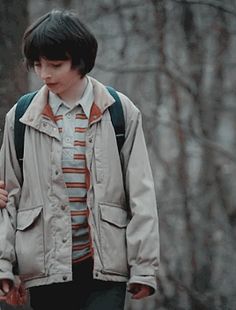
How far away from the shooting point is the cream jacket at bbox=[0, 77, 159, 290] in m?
4.30

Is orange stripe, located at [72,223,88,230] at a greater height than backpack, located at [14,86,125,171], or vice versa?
backpack, located at [14,86,125,171]

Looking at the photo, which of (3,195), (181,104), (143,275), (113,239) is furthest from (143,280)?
(181,104)

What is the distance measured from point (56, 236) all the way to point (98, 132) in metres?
0.47

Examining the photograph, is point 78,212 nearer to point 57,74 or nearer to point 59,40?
point 57,74

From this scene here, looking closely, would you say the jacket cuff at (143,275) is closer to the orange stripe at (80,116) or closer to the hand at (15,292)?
the hand at (15,292)

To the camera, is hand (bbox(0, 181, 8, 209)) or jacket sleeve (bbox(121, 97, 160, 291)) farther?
hand (bbox(0, 181, 8, 209))

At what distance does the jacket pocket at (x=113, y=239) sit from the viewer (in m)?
4.30

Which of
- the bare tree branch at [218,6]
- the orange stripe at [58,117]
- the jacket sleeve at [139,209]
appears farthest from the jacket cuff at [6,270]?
the bare tree branch at [218,6]

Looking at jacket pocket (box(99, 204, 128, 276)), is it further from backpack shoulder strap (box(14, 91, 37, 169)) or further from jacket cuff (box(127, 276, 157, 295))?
backpack shoulder strap (box(14, 91, 37, 169))

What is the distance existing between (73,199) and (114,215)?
19 centimetres

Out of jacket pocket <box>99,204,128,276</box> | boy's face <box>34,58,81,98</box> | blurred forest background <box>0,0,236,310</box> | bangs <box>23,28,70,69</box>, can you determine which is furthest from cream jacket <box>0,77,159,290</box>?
blurred forest background <box>0,0,236,310</box>

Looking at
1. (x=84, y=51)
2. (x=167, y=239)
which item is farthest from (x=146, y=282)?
(x=167, y=239)

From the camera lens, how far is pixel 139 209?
436cm

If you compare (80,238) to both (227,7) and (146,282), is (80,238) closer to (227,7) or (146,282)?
(146,282)
